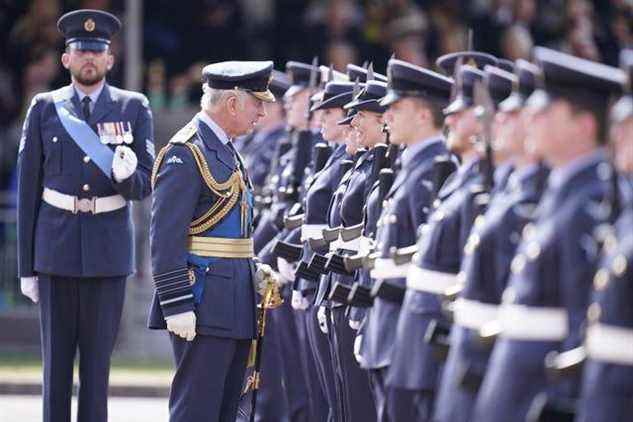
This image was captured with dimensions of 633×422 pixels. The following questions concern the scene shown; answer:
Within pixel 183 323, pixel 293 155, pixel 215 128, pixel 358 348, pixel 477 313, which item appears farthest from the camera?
pixel 293 155

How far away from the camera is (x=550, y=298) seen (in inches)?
263

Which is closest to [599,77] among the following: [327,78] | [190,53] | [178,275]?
[178,275]

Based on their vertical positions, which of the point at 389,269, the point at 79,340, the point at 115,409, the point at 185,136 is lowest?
the point at 115,409

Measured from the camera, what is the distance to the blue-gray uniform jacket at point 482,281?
23.7ft

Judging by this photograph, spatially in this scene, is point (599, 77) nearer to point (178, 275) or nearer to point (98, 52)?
point (178, 275)

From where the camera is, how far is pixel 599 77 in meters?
6.76

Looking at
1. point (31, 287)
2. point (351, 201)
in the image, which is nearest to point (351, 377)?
point (351, 201)

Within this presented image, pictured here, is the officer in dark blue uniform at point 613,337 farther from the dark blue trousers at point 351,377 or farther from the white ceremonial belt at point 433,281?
the dark blue trousers at point 351,377

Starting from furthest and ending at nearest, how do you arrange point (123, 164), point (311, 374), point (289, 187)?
point (289, 187), point (311, 374), point (123, 164)

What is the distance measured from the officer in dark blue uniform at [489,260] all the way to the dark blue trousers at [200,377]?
2162 mm

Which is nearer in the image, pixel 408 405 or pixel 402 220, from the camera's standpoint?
pixel 408 405

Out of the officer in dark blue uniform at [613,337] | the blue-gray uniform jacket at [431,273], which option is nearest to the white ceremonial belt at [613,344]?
the officer in dark blue uniform at [613,337]

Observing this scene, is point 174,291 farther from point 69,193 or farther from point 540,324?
point 540,324

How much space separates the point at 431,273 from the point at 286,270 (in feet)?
13.2
